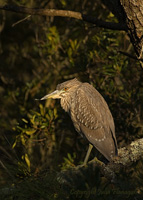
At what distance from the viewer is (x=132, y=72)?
437cm

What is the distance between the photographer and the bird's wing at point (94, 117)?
3.83m

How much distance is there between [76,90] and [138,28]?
1478 mm

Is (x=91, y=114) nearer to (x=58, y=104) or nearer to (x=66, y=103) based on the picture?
(x=66, y=103)

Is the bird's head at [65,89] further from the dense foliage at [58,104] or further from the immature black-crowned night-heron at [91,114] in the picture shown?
the dense foliage at [58,104]

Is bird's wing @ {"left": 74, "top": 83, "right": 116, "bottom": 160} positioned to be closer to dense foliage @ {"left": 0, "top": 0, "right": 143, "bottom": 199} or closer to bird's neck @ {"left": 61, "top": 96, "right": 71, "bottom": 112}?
bird's neck @ {"left": 61, "top": 96, "right": 71, "bottom": 112}

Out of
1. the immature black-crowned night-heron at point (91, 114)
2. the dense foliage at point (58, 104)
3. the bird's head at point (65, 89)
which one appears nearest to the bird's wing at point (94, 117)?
the immature black-crowned night-heron at point (91, 114)

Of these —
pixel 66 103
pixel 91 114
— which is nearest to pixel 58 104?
pixel 66 103

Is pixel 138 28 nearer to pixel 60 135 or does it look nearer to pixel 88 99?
pixel 88 99

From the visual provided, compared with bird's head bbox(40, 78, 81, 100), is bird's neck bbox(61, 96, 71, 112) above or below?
below

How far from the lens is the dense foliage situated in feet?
8.73

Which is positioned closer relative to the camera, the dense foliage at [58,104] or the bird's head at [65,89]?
the dense foliage at [58,104]

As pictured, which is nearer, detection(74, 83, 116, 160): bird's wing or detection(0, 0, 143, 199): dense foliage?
detection(0, 0, 143, 199): dense foliage

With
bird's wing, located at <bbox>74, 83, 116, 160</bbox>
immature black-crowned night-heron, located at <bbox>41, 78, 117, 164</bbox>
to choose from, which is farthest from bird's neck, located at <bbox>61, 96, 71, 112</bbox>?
bird's wing, located at <bbox>74, 83, 116, 160</bbox>

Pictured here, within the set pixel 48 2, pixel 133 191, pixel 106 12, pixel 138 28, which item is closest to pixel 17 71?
pixel 48 2
